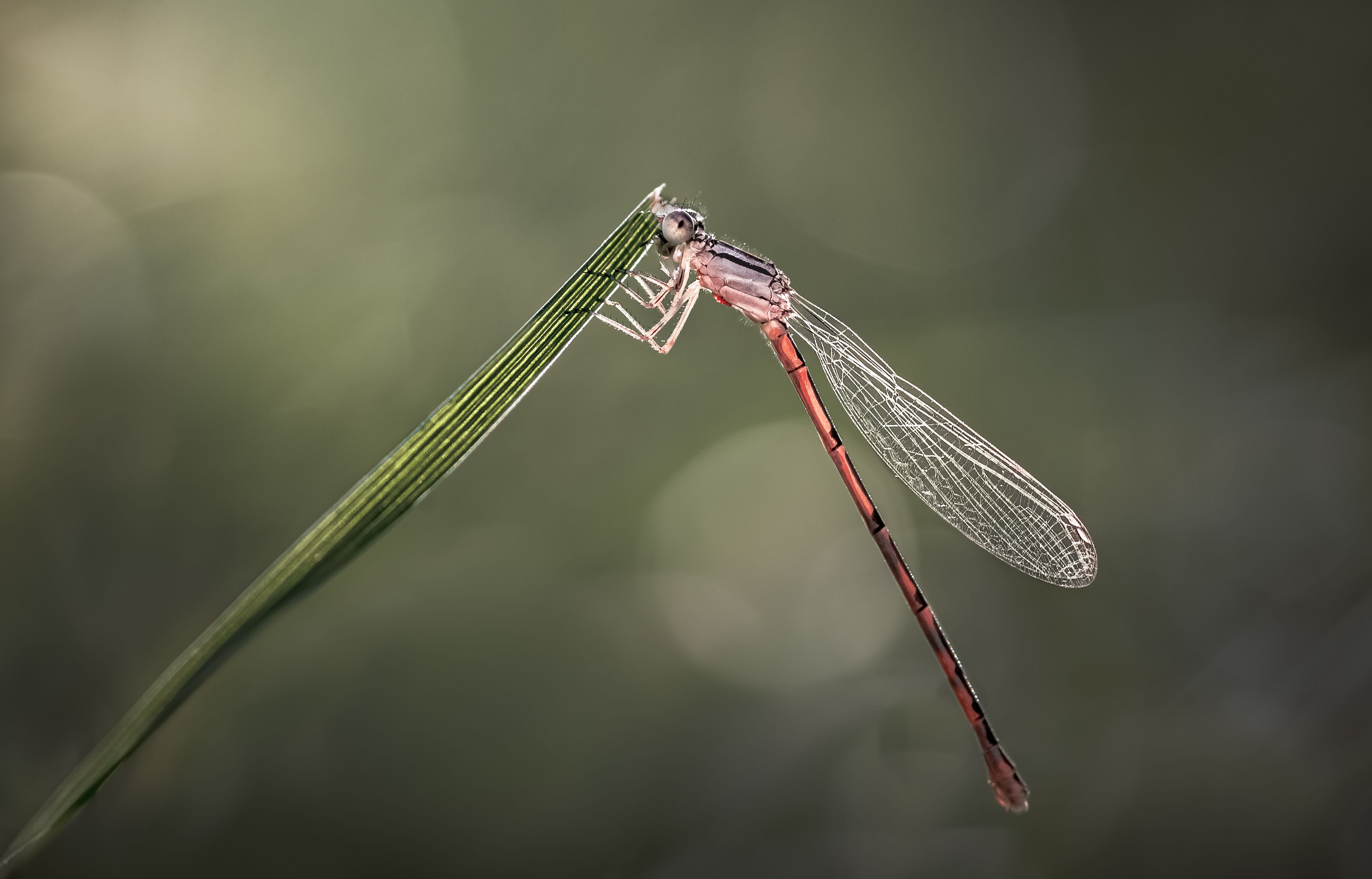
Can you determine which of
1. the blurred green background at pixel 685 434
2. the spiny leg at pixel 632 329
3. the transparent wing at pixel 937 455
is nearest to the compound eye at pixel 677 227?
the spiny leg at pixel 632 329

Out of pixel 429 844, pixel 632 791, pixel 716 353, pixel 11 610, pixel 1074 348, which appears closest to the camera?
pixel 11 610

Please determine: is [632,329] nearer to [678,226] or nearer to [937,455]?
[678,226]

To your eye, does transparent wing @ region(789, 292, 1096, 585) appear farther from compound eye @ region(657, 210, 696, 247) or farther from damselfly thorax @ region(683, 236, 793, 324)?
compound eye @ region(657, 210, 696, 247)

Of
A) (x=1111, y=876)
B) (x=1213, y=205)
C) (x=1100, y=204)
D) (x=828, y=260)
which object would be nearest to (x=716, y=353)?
(x=828, y=260)

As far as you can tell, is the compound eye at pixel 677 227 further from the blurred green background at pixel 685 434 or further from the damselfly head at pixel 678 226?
the blurred green background at pixel 685 434

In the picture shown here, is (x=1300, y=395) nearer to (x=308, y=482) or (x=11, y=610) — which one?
(x=308, y=482)

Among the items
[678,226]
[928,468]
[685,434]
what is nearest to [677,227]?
[678,226]

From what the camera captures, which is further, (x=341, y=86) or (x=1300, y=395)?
(x=1300, y=395)
